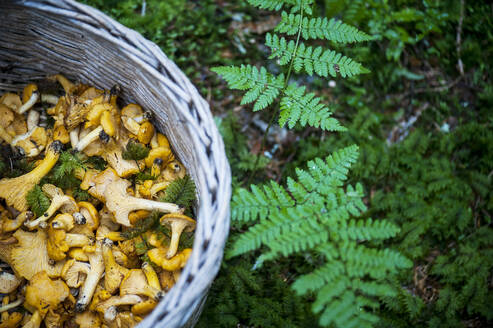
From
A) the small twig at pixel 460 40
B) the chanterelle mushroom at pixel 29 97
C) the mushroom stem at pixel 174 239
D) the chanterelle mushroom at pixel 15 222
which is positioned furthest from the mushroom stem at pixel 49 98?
the small twig at pixel 460 40

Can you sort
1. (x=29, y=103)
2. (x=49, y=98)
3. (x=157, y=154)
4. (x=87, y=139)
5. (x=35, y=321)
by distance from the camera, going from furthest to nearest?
(x=49, y=98), (x=29, y=103), (x=87, y=139), (x=157, y=154), (x=35, y=321)

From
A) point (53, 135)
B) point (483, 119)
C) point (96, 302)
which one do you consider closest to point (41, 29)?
point (53, 135)

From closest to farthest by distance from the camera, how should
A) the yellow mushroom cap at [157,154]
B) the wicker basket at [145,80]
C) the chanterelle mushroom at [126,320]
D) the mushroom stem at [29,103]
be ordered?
the wicker basket at [145,80] → the chanterelle mushroom at [126,320] → the yellow mushroom cap at [157,154] → the mushroom stem at [29,103]

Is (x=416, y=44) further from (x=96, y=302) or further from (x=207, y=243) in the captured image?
(x=96, y=302)

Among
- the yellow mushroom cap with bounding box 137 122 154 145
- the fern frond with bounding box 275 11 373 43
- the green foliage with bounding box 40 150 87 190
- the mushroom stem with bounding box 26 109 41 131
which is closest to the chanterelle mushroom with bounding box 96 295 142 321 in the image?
the green foliage with bounding box 40 150 87 190

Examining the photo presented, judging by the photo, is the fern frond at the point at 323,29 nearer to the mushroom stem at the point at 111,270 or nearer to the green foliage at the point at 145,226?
the green foliage at the point at 145,226

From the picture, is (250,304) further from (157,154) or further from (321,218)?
(157,154)

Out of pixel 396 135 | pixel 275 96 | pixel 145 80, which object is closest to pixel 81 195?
pixel 145 80
